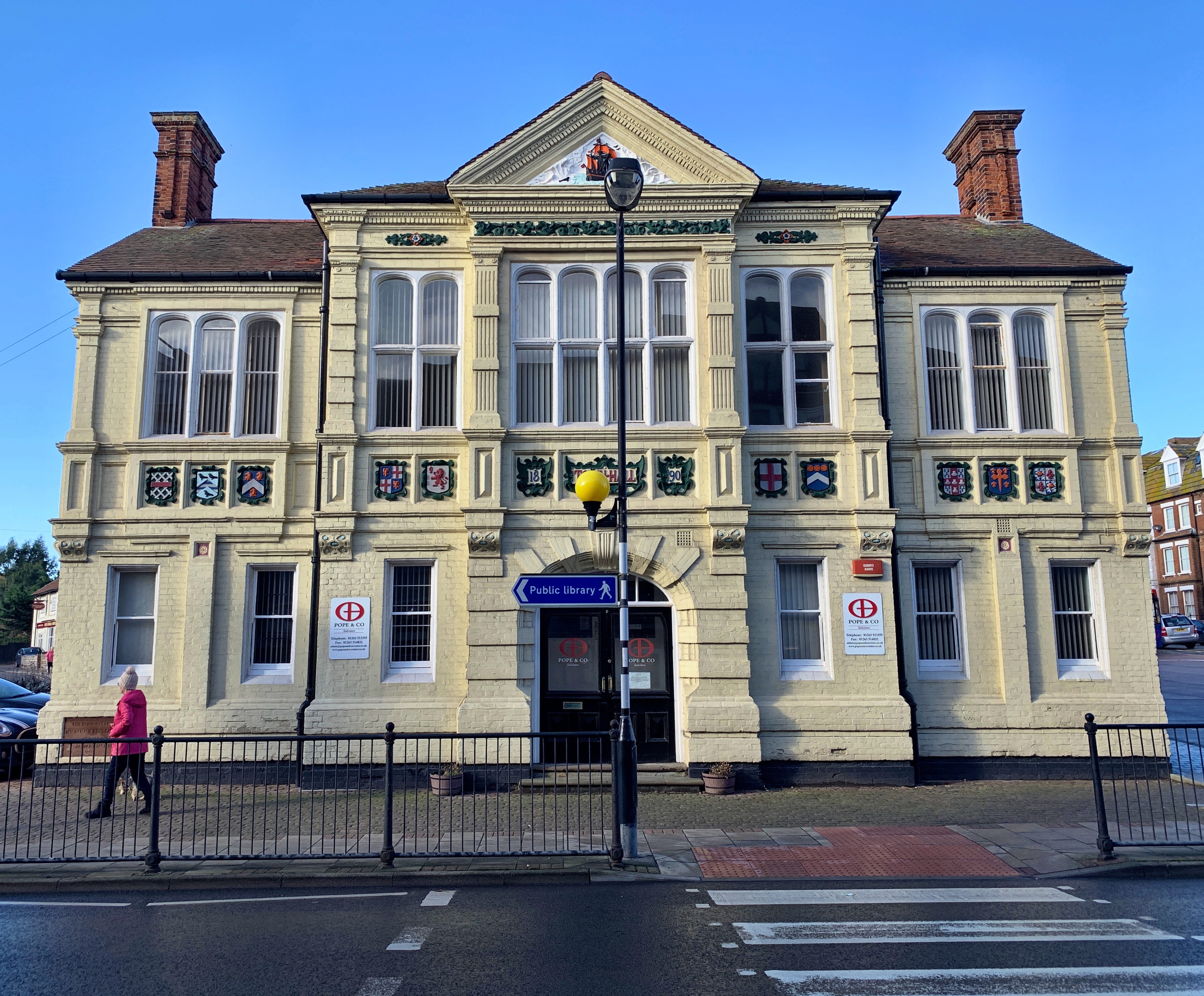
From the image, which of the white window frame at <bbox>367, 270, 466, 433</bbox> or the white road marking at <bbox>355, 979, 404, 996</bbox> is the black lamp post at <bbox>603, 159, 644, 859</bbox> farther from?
the white window frame at <bbox>367, 270, 466, 433</bbox>

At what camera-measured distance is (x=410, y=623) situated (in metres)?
14.4

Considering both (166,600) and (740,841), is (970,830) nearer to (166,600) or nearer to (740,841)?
(740,841)

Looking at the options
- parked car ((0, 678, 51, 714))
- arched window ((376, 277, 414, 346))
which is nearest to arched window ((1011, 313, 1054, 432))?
arched window ((376, 277, 414, 346))

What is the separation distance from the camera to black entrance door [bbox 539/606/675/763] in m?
14.0

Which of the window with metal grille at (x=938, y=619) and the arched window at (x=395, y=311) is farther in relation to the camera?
the arched window at (x=395, y=311)

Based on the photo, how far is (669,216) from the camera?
14.8 m

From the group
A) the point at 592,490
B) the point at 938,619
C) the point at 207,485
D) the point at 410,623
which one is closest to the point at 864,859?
the point at 592,490

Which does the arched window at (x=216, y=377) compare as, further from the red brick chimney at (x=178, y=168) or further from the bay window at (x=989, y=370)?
the bay window at (x=989, y=370)

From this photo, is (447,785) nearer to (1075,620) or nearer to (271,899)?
(271,899)

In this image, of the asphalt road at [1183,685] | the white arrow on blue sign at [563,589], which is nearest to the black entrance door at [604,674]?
the white arrow on blue sign at [563,589]

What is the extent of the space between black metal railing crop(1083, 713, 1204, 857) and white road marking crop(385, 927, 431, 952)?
663cm

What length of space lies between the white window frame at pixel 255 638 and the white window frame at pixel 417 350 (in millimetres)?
2946

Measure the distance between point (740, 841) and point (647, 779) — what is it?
311cm

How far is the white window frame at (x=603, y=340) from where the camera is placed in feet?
47.4
